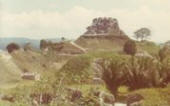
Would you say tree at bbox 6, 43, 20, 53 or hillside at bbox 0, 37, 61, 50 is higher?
hillside at bbox 0, 37, 61, 50

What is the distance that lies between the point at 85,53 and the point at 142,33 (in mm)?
374

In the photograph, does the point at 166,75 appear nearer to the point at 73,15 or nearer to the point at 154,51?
the point at 154,51

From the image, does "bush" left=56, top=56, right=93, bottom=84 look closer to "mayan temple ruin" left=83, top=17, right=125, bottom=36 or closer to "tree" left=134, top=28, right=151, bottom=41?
"mayan temple ruin" left=83, top=17, right=125, bottom=36

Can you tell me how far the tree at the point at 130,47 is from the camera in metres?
3.24

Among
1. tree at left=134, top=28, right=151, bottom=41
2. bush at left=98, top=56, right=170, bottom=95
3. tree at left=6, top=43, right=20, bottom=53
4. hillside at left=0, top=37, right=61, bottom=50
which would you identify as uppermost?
tree at left=134, top=28, right=151, bottom=41

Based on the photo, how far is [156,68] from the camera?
128 inches

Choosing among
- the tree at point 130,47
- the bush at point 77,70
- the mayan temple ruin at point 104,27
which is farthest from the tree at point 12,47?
the tree at point 130,47

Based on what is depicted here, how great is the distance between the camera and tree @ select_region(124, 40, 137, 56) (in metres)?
3.24

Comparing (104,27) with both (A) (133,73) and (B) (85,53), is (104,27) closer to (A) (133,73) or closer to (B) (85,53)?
(B) (85,53)

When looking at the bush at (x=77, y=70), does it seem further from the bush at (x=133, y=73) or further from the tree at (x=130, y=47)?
the tree at (x=130, y=47)

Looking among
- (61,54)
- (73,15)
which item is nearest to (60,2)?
(73,15)

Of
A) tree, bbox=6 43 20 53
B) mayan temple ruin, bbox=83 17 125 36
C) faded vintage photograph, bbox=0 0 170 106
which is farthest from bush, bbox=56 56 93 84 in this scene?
tree, bbox=6 43 20 53

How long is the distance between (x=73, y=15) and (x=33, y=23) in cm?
27

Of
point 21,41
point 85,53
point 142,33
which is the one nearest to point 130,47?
point 142,33
